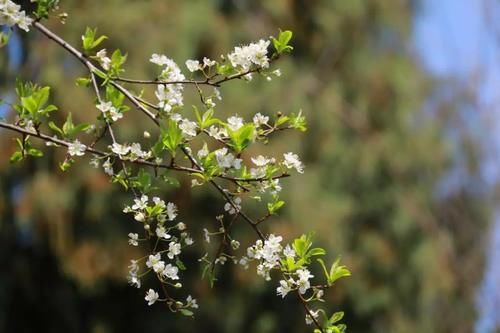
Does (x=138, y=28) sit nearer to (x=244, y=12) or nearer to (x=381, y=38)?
(x=244, y=12)

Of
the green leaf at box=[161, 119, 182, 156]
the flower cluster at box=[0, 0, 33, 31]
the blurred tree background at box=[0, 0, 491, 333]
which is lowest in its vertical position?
the green leaf at box=[161, 119, 182, 156]

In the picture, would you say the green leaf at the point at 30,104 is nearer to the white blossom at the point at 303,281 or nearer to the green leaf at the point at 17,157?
the green leaf at the point at 17,157

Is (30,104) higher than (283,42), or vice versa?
(283,42)

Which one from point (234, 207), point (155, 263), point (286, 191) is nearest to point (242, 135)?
point (234, 207)

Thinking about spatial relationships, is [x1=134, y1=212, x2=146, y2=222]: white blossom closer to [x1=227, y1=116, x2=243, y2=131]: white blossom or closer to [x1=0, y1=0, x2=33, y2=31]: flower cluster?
[x1=227, y1=116, x2=243, y2=131]: white blossom

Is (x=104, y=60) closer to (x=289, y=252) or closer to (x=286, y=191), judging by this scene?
(x=289, y=252)

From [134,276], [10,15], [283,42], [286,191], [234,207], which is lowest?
[134,276]

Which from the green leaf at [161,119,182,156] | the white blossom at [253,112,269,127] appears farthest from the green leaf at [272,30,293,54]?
the green leaf at [161,119,182,156]

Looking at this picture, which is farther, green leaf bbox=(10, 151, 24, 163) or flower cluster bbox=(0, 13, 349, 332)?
green leaf bbox=(10, 151, 24, 163)

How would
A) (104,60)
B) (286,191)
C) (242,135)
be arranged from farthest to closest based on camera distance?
(286,191)
(104,60)
(242,135)
